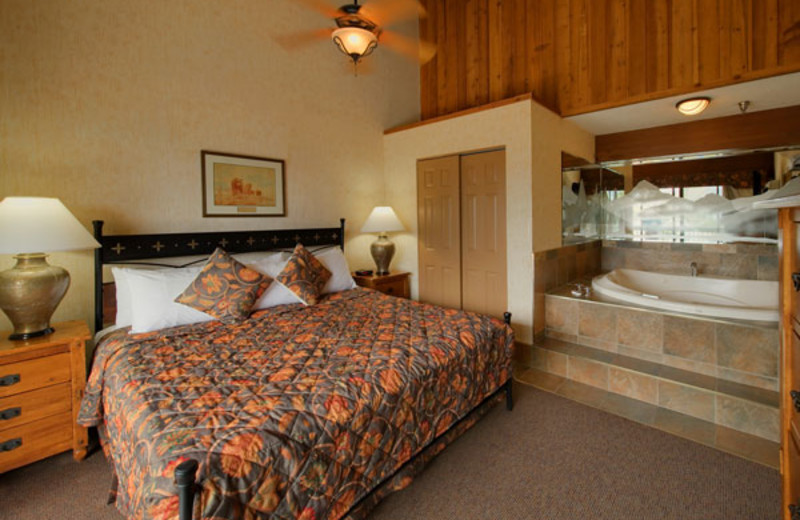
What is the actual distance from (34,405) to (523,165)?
364cm

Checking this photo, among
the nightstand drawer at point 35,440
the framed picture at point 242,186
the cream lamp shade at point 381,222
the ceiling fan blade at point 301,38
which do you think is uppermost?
the ceiling fan blade at point 301,38

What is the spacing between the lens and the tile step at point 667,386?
2.24 metres

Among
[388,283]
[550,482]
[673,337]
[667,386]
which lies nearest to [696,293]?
[673,337]

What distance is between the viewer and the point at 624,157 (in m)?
4.26

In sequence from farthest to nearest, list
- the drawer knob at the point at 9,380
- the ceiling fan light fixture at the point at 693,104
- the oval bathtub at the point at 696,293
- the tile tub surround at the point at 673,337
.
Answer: the ceiling fan light fixture at the point at 693,104
the oval bathtub at the point at 696,293
the tile tub surround at the point at 673,337
the drawer knob at the point at 9,380

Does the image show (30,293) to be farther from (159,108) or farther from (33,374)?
(159,108)

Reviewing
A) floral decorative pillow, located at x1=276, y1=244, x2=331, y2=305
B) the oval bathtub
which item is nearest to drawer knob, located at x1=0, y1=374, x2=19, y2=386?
floral decorative pillow, located at x1=276, y1=244, x2=331, y2=305

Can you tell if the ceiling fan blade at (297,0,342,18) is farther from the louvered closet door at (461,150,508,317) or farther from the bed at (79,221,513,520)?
the bed at (79,221,513,520)

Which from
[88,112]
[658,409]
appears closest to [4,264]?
[88,112]

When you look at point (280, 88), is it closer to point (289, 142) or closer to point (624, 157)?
point (289, 142)

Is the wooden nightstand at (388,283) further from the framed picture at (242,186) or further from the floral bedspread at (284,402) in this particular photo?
the floral bedspread at (284,402)

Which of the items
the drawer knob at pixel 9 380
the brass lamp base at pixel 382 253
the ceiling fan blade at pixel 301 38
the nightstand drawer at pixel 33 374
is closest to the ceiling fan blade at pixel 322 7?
the ceiling fan blade at pixel 301 38

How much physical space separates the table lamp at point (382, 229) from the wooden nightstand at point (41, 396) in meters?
2.47

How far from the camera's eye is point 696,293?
374 centimetres
